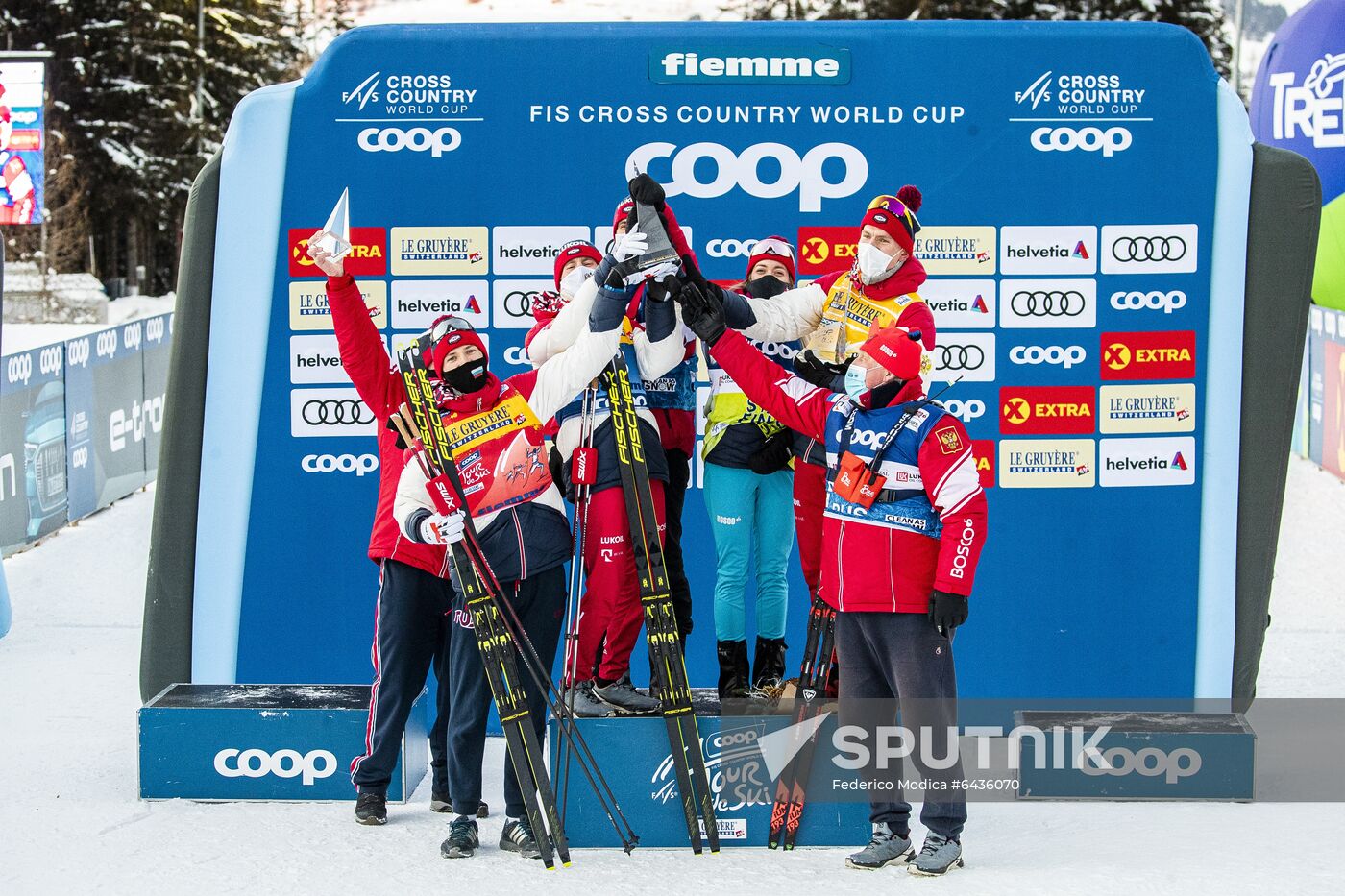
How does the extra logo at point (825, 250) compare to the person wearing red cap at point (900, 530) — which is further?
the extra logo at point (825, 250)

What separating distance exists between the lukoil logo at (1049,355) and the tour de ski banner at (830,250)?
0.01 m

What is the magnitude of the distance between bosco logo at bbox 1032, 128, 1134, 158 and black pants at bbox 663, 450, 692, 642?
192 cm

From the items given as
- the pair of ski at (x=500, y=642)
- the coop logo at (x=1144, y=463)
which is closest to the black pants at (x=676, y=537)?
the pair of ski at (x=500, y=642)

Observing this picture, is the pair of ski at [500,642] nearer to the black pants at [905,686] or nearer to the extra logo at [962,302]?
the black pants at [905,686]

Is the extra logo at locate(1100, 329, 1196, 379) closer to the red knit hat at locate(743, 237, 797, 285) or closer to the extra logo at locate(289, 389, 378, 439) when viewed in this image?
the red knit hat at locate(743, 237, 797, 285)

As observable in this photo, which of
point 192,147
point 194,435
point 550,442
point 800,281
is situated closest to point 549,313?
point 550,442

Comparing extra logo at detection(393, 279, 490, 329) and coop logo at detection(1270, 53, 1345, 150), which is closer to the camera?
extra logo at detection(393, 279, 490, 329)

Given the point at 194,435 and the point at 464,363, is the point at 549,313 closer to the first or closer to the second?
the point at 464,363

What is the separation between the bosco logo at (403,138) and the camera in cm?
583

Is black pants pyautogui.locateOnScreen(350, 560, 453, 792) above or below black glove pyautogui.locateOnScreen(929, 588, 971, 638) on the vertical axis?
below

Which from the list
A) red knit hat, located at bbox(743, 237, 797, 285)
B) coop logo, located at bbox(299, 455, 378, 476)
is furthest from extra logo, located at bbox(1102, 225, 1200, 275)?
coop logo, located at bbox(299, 455, 378, 476)

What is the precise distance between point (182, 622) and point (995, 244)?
3471mm

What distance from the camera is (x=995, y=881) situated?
4.57 m

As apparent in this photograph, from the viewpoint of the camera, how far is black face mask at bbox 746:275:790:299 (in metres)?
5.14
